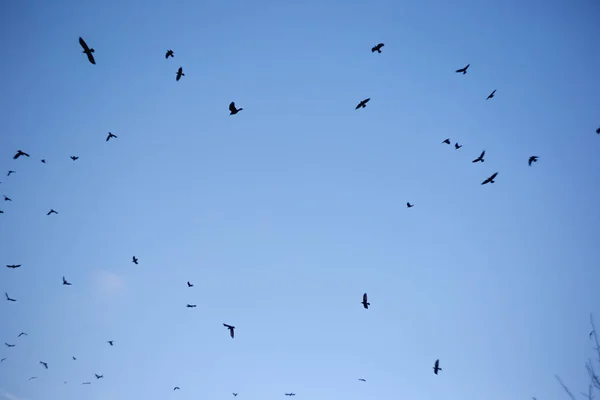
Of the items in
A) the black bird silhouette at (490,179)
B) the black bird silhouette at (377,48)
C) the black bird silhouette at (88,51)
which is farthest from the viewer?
the black bird silhouette at (377,48)

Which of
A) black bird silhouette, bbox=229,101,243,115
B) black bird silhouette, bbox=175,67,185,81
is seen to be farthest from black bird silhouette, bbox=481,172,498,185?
black bird silhouette, bbox=175,67,185,81

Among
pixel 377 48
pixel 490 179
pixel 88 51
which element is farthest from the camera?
pixel 377 48

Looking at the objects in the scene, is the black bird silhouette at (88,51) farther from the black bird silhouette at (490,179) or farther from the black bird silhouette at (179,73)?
the black bird silhouette at (490,179)

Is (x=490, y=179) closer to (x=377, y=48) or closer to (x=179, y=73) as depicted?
(x=377, y=48)

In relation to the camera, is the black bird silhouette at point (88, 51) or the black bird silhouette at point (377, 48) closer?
the black bird silhouette at point (88, 51)

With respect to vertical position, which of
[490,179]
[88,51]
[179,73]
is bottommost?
[490,179]

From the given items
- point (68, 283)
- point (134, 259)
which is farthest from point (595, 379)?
point (68, 283)

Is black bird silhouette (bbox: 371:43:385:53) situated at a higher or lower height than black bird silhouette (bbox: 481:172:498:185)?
higher

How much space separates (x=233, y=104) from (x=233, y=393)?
92.5 feet

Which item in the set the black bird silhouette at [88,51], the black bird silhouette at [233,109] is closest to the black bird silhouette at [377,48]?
the black bird silhouette at [233,109]

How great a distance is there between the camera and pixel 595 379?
1204cm

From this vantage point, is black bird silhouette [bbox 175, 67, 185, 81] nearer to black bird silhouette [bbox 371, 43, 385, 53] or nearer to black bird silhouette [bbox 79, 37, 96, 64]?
black bird silhouette [bbox 79, 37, 96, 64]

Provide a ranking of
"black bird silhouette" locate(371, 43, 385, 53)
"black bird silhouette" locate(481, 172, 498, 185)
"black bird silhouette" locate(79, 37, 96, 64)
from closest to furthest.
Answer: "black bird silhouette" locate(79, 37, 96, 64)
"black bird silhouette" locate(481, 172, 498, 185)
"black bird silhouette" locate(371, 43, 385, 53)

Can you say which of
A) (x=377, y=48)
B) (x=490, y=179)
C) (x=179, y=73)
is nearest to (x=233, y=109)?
(x=179, y=73)
